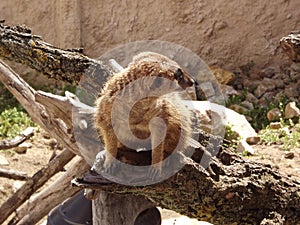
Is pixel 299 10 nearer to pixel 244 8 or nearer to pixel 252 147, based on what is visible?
pixel 244 8

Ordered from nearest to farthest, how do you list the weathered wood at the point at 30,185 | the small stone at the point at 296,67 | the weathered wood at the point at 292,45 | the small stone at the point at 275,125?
the weathered wood at the point at 292,45 → the weathered wood at the point at 30,185 → the small stone at the point at 275,125 → the small stone at the point at 296,67

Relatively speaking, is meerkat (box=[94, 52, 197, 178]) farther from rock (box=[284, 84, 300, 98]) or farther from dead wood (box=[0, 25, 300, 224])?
rock (box=[284, 84, 300, 98])

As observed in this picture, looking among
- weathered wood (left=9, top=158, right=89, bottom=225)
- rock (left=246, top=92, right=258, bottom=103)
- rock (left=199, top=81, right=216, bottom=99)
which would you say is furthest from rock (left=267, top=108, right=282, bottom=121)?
weathered wood (left=9, top=158, right=89, bottom=225)

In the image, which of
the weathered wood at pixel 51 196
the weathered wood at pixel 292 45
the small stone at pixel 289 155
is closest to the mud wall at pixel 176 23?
the small stone at pixel 289 155

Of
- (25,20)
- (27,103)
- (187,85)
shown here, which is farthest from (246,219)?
(25,20)

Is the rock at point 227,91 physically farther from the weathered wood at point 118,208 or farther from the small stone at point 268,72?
the weathered wood at point 118,208

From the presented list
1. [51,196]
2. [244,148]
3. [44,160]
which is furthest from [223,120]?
[44,160]

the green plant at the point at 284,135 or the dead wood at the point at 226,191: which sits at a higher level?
the dead wood at the point at 226,191
